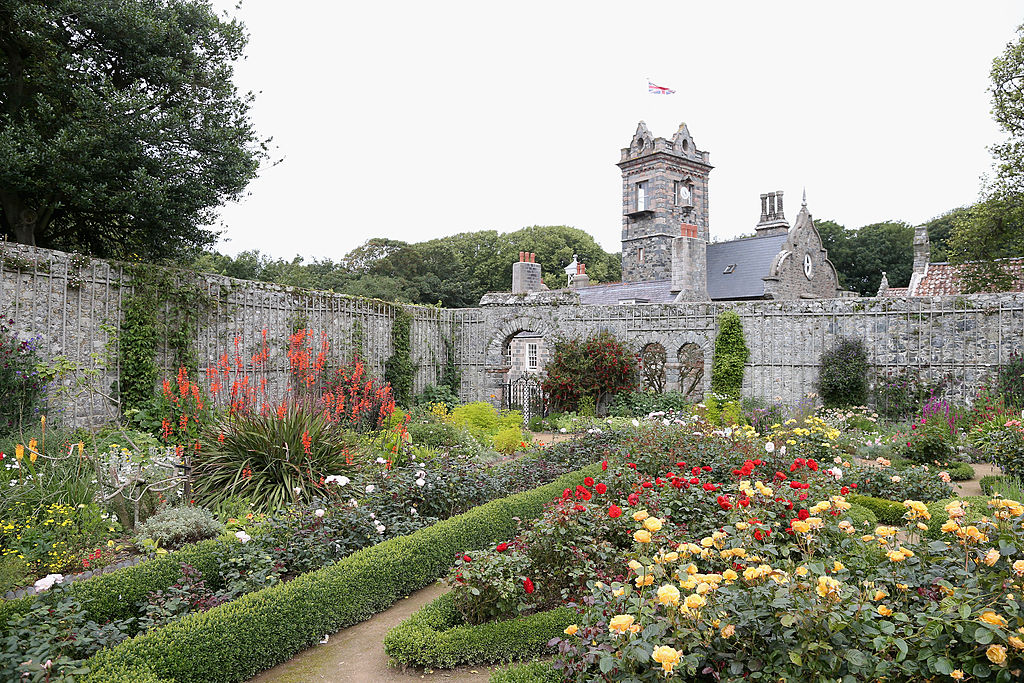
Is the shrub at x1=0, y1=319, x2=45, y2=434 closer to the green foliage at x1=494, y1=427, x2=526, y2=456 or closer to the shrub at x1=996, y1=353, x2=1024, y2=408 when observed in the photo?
the green foliage at x1=494, y1=427, x2=526, y2=456

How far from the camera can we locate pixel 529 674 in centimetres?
326

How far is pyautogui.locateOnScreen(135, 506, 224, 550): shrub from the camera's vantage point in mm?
5047

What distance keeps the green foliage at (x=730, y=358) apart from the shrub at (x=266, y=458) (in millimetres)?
8257

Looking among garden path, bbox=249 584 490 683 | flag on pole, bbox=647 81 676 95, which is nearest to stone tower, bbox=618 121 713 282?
flag on pole, bbox=647 81 676 95

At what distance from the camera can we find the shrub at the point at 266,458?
240 inches

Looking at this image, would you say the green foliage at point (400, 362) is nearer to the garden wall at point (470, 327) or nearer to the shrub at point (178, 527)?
the garden wall at point (470, 327)

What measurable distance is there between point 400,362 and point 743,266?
15.9 metres

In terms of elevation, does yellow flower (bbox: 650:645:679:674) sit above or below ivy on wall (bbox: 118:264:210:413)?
below

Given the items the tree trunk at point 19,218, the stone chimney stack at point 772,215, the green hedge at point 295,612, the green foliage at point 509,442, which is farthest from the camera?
the stone chimney stack at point 772,215

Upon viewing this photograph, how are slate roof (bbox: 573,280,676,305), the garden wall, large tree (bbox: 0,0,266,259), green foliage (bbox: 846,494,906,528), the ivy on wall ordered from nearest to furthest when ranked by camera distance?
1. green foliage (bbox: 846,494,906,528)
2. the garden wall
3. the ivy on wall
4. large tree (bbox: 0,0,266,259)
5. slate roof (bbox: 573,280,676,305)

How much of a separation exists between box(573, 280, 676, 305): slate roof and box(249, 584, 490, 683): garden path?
19352mm

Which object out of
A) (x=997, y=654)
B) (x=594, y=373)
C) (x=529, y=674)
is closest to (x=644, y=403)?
(x=594, y=373)

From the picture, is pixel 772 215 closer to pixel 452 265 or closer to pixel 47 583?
pixel 452 265

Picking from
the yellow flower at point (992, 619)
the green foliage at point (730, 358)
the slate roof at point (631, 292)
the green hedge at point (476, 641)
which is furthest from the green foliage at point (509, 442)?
the slate roof at point (631, 292)
